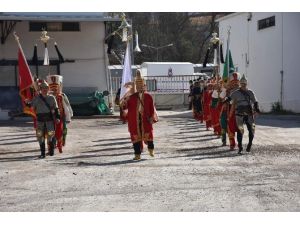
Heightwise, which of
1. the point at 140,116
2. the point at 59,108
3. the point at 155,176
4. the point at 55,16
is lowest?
the point at 155,176

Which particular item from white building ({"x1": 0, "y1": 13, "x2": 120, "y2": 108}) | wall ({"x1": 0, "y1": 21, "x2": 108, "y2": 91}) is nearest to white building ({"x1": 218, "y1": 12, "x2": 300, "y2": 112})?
white building ({"x1": 0, "y1": 13, "x2": 120, "y2": 108})

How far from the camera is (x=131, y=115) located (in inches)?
475

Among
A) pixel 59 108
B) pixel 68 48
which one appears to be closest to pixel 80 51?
pixel 68 48

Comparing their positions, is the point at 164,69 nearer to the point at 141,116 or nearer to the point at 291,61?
the point at 291,61

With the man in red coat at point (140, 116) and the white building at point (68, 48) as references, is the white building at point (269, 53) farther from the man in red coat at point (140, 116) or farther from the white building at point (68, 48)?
the man in red coat at point (140, 116)

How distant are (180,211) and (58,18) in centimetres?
1771

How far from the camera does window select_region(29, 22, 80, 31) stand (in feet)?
80.7

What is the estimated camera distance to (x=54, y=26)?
24781 millimetres

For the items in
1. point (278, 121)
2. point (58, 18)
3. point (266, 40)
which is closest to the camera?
point (278, 121)

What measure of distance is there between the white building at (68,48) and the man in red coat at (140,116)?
12.4 m

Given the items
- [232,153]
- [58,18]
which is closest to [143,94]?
[232,153]

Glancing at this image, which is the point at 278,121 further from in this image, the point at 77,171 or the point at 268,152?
the point at 77,171

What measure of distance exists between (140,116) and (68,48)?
13.7 m

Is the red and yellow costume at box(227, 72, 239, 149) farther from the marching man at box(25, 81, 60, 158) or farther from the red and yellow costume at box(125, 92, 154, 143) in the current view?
the marching man at box(25, 81, 60, 158)
